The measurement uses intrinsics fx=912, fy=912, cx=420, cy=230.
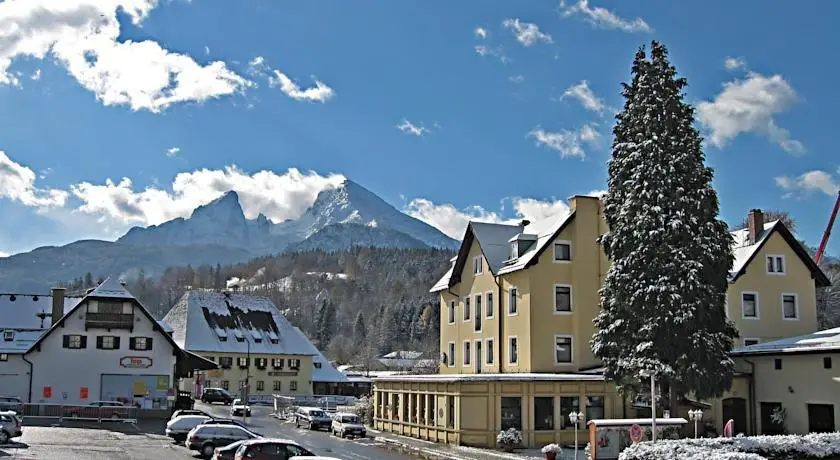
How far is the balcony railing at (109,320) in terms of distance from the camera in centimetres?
7269

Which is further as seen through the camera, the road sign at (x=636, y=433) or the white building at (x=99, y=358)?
the white building at (x=99, y=358)

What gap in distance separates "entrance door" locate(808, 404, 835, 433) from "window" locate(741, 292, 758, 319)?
1270 cm

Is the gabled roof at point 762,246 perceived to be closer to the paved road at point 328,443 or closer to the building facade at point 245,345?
the paved road at point 328,443

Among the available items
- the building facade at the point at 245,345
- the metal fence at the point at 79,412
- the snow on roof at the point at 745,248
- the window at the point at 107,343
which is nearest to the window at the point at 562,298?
the snow on roof at the point at 745,248

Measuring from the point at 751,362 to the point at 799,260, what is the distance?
1283 cm

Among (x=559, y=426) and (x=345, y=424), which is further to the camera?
(x=345, y=424)

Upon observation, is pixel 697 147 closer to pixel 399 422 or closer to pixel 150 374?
pixel 399 422

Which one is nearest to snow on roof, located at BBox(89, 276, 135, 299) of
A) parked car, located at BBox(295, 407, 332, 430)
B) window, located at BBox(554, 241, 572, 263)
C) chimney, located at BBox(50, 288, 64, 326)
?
chimney, located at BBox(50, 288, 64, 326)

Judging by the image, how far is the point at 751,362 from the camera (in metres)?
48.0

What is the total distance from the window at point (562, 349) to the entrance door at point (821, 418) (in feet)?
49.3

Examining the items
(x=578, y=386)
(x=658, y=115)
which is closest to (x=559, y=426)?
(x=578, y=386)

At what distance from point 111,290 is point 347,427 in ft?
96.6

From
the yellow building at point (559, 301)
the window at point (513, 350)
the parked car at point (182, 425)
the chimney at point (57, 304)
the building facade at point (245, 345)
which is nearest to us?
the parked car at point (182, 425)

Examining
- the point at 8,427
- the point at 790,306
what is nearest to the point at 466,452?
A: the point at 8,427
